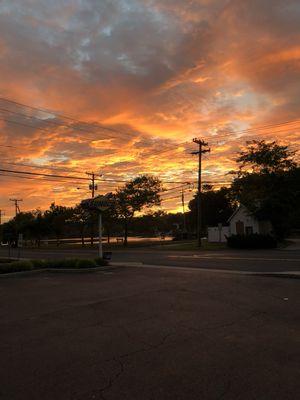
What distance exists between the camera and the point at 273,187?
46281 millimetres

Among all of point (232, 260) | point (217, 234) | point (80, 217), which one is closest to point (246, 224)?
point (217, 234)

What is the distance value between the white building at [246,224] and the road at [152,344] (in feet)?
130

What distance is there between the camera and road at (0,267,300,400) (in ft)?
15.4

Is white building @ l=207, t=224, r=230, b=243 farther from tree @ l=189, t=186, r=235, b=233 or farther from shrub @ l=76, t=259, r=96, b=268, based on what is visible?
shrub @ l=76, t=259, r=96, b=268

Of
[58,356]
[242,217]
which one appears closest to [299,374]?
[58,356]

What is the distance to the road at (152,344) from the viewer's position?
185 inches

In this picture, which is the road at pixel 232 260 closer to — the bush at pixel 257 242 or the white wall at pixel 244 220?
the bush at pixel 257 242

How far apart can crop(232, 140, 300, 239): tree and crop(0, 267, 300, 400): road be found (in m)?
34.8

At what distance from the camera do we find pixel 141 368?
5355mm

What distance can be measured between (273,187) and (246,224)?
717 centimetres

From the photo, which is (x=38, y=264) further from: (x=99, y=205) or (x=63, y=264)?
(x=99, y=205)

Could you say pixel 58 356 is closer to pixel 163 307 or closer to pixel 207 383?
pixel 207 383

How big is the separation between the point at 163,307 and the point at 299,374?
460 cm

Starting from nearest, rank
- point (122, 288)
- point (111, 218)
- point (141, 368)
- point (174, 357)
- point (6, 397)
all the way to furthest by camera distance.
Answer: point (6, 397)
point (141, 368)
point (174, 357)
point (122, 288)
point (111, 218)
